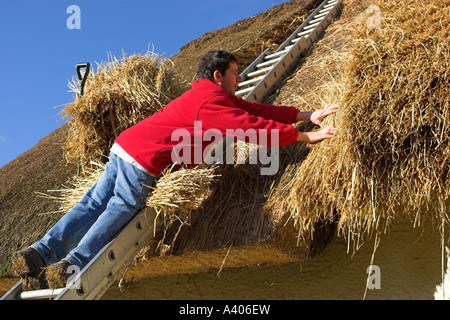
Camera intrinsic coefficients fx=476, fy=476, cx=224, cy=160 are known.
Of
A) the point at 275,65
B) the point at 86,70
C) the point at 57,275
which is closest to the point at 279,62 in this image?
the point at 275,65

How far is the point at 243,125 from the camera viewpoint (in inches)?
80.5

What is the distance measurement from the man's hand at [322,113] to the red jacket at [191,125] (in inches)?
10.2

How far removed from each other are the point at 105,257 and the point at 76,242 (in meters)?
0.26

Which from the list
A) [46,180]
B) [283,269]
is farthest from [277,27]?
[283,269]

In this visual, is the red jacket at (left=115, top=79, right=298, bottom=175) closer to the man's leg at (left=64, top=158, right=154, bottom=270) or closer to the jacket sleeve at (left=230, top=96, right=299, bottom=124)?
the man's leg at (left=64, top=158, right=154, bottom=270)

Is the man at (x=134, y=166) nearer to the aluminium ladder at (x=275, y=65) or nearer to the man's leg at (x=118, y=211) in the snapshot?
the man's leg at (x=118, y=211)

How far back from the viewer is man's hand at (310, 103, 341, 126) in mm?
2232

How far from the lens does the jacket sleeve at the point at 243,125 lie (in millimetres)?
2049

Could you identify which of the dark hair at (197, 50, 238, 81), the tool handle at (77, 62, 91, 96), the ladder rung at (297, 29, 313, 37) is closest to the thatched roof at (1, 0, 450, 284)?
the dark hair at (197, 50, 238, 81)

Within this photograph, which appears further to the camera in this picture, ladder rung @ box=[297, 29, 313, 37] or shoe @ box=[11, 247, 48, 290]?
ladder rung @ box=[297, 29, 313, 37]

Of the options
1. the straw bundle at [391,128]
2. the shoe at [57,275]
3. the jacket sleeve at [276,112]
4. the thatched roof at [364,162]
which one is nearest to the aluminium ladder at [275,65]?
the jacket sleeve at [276,112]

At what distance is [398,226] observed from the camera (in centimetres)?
245

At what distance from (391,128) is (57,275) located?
1.42 m

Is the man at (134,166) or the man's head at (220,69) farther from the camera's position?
the man's head at (220,69)
